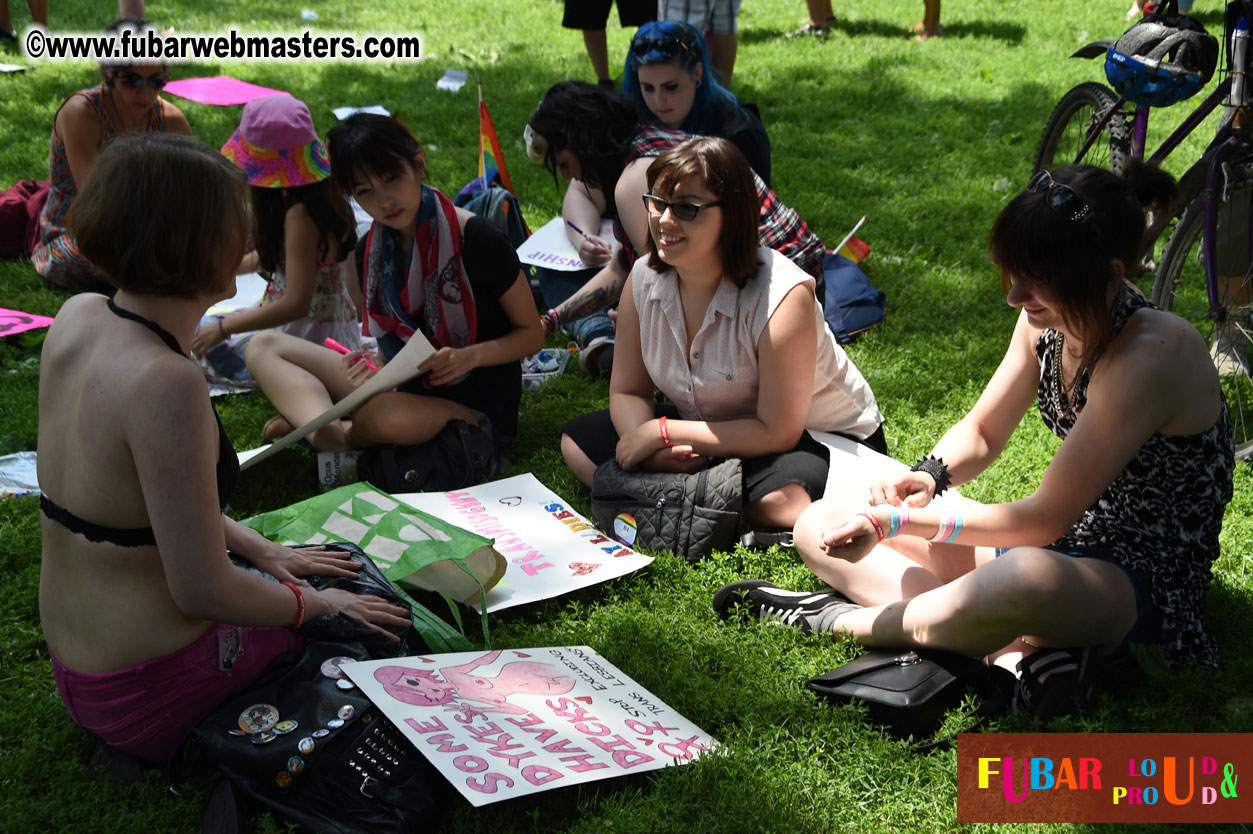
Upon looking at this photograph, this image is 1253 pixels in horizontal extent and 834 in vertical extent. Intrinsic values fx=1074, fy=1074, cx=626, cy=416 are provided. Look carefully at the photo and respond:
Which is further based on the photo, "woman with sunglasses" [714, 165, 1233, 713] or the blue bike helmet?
the blue bike helmet

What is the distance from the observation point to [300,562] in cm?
253

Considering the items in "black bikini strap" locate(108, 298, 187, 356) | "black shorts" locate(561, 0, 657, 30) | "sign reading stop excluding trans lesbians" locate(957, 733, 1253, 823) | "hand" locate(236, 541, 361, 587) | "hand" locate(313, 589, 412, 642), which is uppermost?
"black shorts" locate(561, 0, 657, 30)

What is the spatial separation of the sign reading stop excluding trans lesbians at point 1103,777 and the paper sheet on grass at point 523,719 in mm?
608

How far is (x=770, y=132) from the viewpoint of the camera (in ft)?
24.0

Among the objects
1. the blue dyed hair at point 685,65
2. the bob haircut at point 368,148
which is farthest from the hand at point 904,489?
the blue dyed hair at point 685,65

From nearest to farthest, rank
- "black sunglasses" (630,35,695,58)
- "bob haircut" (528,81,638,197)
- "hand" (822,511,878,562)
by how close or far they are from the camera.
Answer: "hand" (822,511,878,562), "bob haircut" (528,81,638,197), "black sunglasses" (630,35,695,58)

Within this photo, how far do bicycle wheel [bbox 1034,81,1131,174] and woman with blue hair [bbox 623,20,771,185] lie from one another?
138 cm

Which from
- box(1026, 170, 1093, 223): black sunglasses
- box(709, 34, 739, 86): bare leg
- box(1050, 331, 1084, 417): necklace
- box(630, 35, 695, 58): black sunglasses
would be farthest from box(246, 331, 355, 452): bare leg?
box(709, 34, 739, 86): bare leg

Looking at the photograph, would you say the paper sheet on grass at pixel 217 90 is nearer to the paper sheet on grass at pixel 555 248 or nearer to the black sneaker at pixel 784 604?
the paper sheet on grass at pixel 555 248

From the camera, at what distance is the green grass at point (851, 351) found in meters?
2.28

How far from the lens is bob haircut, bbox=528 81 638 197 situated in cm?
411

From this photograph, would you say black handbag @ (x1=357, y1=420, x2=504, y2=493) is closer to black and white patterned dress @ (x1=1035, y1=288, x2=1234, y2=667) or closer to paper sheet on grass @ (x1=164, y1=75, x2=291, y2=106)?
black and white patterned dress @ (x1=1035, y1=288, x2=1234, y2=667)

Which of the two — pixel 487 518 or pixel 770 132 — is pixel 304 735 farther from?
pixel 770 132

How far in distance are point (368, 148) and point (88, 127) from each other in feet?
7.57
